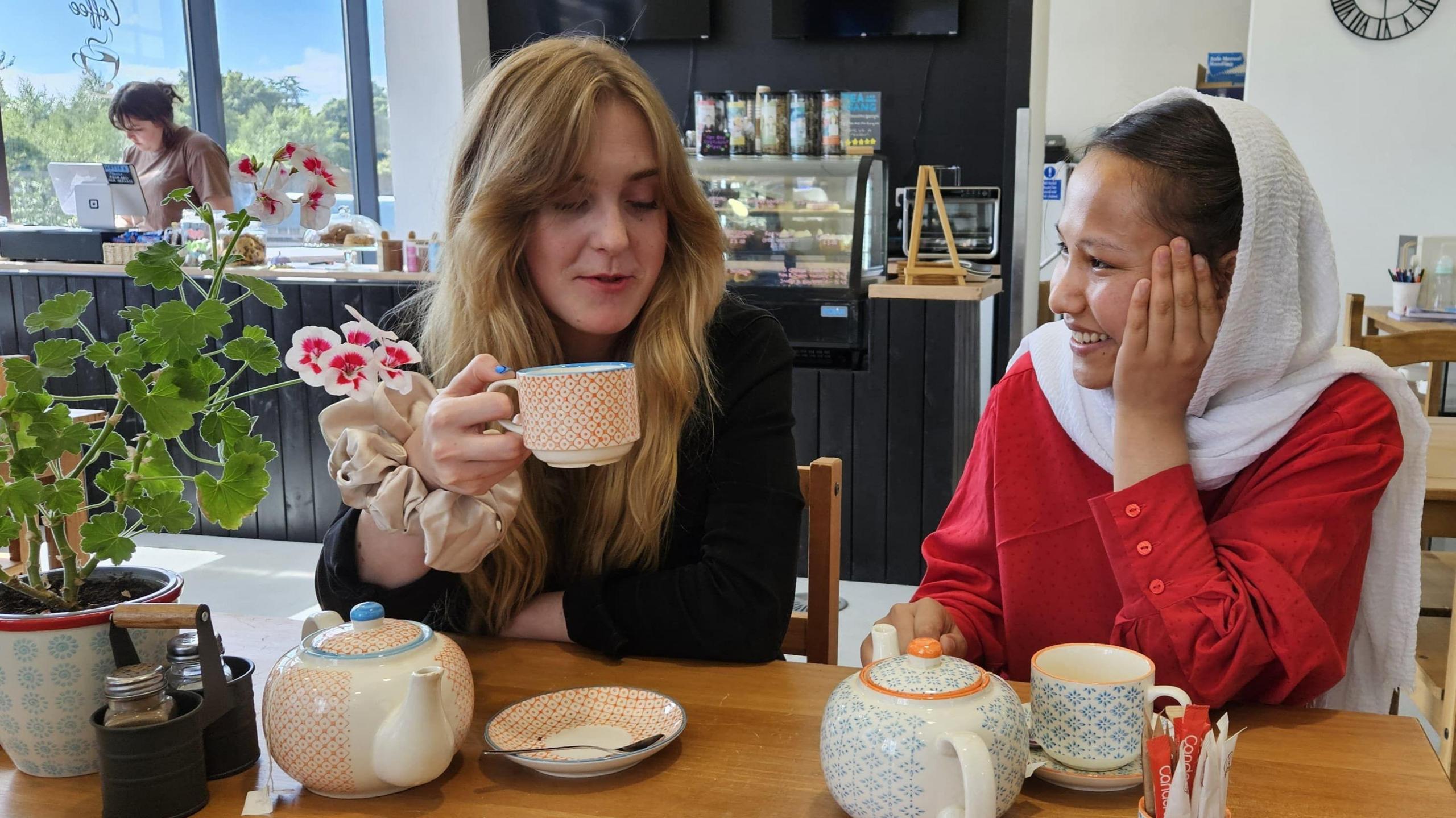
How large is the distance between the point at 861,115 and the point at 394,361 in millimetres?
4332

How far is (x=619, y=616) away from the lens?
1.17 meters

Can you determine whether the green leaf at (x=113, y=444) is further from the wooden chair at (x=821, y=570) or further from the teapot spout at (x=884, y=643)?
the wooden chair at (x=821, y=570)

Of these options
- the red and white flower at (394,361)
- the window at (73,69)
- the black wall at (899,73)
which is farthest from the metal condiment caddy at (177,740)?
the window at (73,69)

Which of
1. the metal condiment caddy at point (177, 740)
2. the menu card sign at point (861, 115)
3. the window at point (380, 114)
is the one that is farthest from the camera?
the window at point (380, 114)

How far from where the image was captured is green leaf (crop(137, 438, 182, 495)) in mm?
878

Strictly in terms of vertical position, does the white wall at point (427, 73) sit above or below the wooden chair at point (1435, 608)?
above

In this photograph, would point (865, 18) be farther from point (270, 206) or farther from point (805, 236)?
point (270, 206)

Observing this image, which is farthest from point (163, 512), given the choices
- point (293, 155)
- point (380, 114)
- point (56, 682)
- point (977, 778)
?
point (380, 114)

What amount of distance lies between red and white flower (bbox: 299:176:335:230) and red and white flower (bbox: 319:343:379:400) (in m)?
0.31

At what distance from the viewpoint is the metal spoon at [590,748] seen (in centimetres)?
88

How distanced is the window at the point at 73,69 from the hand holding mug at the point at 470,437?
6.87m

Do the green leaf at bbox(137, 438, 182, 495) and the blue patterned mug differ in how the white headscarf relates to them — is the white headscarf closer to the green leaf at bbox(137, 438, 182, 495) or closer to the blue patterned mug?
the blue patterned mug

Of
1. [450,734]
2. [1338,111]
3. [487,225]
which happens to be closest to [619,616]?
[450,734]

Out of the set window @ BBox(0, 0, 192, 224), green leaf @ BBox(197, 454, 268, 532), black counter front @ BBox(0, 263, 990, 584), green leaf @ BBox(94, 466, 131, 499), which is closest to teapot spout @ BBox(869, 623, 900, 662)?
green leaf @ BBox(197, 454, 268, 532)
